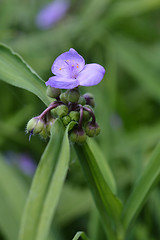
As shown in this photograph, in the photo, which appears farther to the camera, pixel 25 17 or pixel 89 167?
pixel 25 17

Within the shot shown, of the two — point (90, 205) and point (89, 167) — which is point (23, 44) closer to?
point (90, 205)

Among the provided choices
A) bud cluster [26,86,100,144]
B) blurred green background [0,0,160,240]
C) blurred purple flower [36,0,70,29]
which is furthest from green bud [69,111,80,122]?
blurred purple flower [36,0,70,29]

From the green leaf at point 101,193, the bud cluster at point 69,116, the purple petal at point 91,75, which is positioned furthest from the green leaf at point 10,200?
the purple petal at point 91,75

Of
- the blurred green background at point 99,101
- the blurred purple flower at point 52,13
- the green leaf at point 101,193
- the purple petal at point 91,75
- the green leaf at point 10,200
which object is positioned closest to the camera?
the purple petal at point 91,75

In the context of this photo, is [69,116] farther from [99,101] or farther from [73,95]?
[99,101]

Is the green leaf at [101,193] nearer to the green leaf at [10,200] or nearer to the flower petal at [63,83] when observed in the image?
the flower petal at [63,83]

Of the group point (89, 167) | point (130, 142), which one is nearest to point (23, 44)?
point (130, 142)

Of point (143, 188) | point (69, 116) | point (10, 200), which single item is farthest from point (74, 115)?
point (10, 200)
